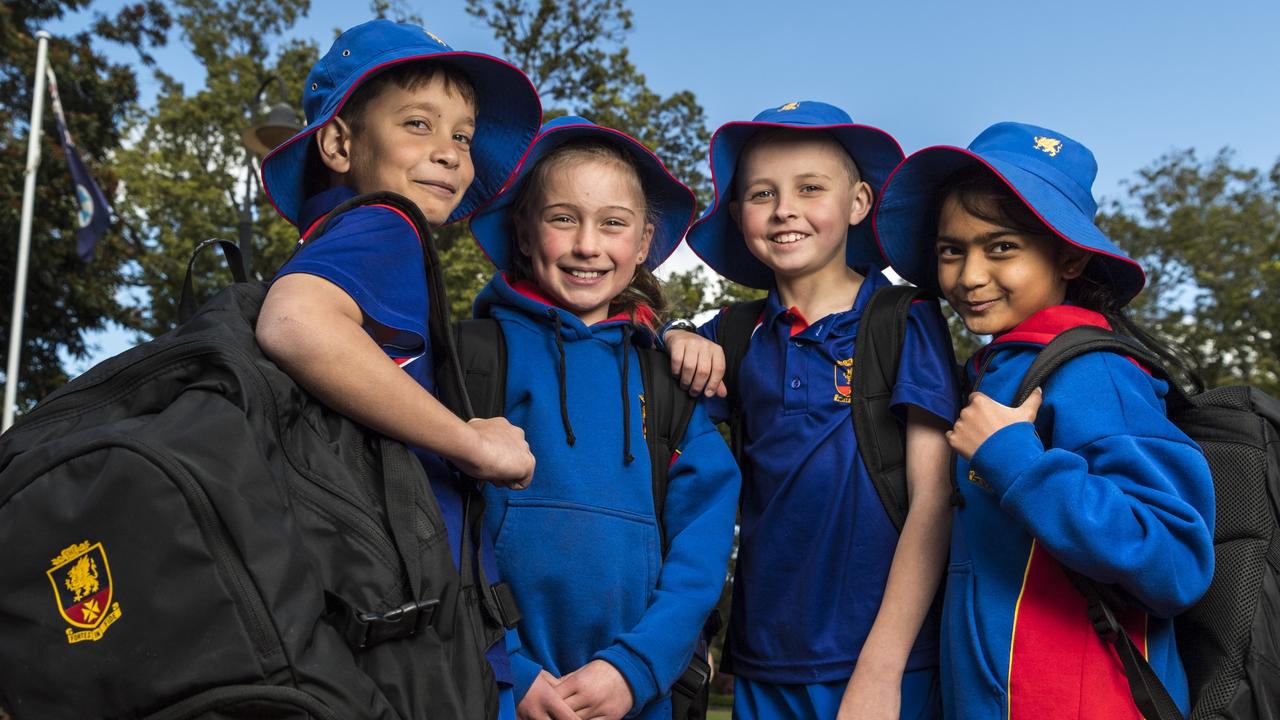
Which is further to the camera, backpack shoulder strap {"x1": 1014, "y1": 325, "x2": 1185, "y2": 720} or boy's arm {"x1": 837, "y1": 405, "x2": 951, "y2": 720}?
boy's arm {"x1": 837, "y1": 405, "x2": 951, "y2": 720}

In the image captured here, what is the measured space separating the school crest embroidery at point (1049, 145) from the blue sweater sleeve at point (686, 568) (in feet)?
3.40

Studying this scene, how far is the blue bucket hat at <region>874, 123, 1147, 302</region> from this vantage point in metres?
2.22

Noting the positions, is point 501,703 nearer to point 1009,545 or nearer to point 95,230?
point 1009,545

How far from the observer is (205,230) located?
17.4 m

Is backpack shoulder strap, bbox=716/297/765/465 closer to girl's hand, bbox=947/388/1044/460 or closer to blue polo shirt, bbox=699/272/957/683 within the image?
blue polo shirt, bbox=699/272/957/683

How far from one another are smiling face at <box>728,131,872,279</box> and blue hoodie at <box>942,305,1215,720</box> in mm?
730

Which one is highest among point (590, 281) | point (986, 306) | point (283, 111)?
point (283, 111)

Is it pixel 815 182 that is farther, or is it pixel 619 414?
pixel 815 182

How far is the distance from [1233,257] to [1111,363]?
877 inches

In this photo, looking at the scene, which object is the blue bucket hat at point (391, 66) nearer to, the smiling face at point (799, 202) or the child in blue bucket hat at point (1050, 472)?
the smiling face at point (799, 202)

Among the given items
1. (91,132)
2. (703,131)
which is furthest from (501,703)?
(91,132)

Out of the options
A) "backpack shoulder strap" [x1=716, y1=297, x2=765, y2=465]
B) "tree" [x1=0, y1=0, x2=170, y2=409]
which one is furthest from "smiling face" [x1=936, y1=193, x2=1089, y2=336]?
"tree" [x1=0, y1=0, x2=170, y2=409]

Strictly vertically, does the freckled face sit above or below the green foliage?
below

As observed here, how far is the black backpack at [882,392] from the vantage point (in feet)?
7.66
